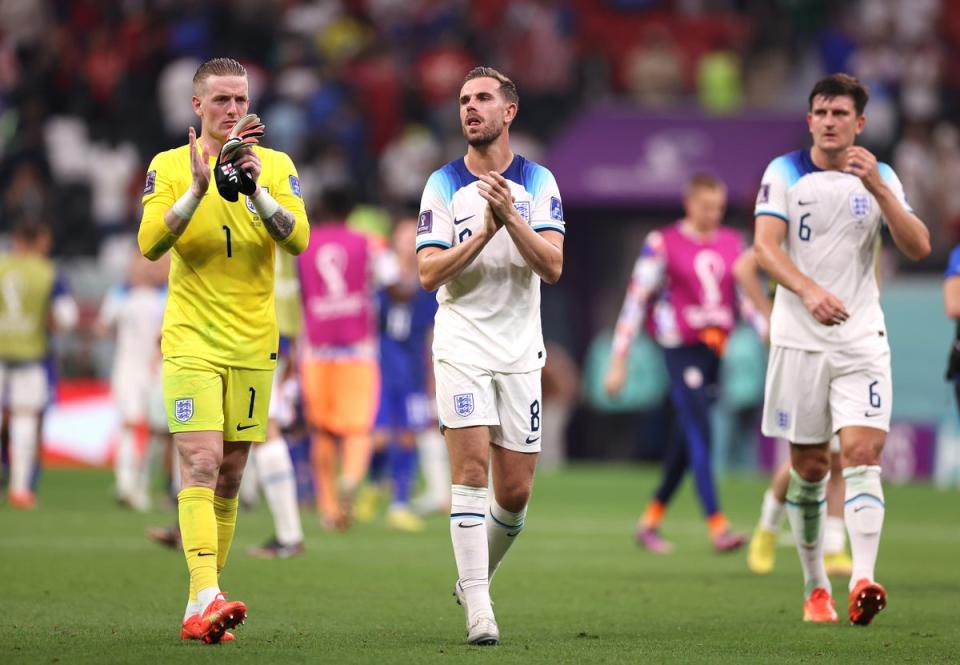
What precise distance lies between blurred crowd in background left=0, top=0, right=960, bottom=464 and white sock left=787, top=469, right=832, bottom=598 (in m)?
14.3

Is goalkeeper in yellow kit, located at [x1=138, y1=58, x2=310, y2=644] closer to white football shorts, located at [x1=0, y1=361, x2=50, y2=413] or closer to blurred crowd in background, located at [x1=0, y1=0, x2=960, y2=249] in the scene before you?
white football shorts, located at [x1=0, y1=361, x2=50, y2=413]

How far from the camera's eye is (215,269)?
26.3 feet

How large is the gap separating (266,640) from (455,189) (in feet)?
7.62

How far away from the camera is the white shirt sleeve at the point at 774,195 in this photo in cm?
898

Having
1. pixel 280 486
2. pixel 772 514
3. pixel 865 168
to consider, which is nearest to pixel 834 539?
pixel 772 514

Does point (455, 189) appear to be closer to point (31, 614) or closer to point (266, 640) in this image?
point (266, 640)

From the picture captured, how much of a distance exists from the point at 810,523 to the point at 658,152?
14869mm

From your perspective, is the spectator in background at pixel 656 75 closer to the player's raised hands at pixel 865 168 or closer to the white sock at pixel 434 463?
the white sock at pixel 434 463

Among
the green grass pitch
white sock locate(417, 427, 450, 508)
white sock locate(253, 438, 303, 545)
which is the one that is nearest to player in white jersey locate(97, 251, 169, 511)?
the green grass pitch

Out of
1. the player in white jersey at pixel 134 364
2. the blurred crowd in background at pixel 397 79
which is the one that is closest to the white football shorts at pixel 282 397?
the player in white jersey at pixel 134 364

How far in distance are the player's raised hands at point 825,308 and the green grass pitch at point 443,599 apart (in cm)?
158

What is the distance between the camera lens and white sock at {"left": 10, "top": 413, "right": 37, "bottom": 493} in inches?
657

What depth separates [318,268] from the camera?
14453 mm

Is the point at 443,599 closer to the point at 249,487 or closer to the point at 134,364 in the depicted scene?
the point at 249,487
